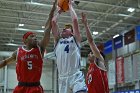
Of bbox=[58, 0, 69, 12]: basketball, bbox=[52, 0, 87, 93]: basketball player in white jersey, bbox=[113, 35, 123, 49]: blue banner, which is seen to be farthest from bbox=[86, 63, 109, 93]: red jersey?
bbox=[113, 35, 123, 49]: blue banner

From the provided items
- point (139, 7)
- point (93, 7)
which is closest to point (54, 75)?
point (93, 7)

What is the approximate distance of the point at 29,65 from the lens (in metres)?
4.99

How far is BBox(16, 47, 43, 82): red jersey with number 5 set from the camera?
4.97m

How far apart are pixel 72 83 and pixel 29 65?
81cm

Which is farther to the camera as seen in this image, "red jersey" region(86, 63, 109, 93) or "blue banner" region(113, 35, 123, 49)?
"blue banner" region(113, 35, 123, 49)

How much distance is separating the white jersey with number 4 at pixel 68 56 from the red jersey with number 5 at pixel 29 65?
38 cm

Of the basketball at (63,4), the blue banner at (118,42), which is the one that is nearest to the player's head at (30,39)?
the basketball at (63,4)

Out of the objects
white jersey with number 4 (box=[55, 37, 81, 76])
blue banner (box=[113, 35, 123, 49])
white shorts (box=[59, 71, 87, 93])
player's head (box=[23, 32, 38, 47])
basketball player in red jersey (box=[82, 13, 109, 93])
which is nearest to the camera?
white shorts (box=[59, 71, 87, 93])

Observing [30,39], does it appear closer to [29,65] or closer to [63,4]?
[29,65]

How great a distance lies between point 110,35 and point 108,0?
22.6 feet

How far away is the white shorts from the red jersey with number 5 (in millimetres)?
478

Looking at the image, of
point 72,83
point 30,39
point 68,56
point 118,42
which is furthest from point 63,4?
point 118,42

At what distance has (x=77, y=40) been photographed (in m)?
4.94

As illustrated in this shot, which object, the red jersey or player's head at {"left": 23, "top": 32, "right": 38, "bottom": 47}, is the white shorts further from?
the red jersey
